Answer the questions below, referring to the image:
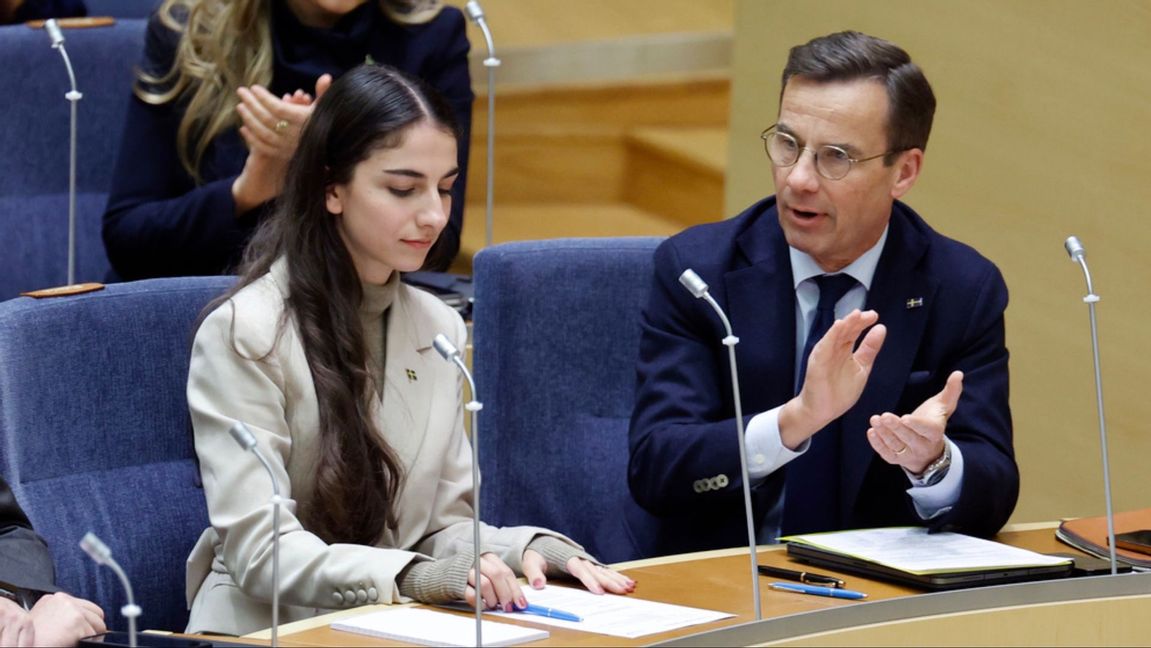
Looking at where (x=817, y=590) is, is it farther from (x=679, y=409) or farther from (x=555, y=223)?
(x=555, y=223)

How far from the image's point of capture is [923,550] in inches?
82.2

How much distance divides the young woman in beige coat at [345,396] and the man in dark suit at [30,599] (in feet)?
0.70

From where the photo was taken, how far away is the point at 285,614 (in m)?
2.12

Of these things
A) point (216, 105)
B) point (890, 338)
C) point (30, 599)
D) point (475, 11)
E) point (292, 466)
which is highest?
point (475, 11)

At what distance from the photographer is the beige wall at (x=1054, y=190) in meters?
2.99

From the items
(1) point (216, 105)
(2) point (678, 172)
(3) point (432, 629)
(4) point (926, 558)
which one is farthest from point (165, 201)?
(2) point (678, 172)

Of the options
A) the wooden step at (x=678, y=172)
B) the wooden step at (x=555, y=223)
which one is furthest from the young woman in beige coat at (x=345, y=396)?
the wooden step at (x=678, y=172)

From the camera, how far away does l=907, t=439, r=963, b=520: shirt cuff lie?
2.19 meters

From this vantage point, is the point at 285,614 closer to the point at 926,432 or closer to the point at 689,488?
the point at 689,488

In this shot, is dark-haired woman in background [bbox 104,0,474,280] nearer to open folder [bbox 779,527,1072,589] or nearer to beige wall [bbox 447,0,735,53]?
open folder [bbox 779,527,1072,589]

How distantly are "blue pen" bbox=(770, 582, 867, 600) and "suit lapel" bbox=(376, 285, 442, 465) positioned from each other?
54cm

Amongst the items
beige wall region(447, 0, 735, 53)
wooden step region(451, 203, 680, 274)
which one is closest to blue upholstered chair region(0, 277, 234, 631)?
wooden step region(451, 203, 680, 274)

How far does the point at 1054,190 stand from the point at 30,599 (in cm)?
199

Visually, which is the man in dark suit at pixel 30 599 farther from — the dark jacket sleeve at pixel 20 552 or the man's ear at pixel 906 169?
the man's ear at pixel 906 169
